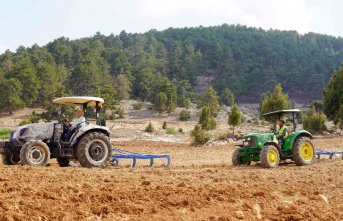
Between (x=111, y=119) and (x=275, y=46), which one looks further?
(x=275, y=46)

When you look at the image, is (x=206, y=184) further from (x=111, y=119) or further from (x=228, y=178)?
(x=111, y=119)

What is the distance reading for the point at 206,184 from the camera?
28.5 feet

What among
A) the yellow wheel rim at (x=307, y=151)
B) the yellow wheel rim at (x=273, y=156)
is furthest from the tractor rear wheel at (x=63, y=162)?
the yellow wheel rim at (x=307, y=151)

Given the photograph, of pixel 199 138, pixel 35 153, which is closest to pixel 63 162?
pixel 35 153

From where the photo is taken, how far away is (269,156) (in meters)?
13.3

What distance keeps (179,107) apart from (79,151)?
7826 centimetres

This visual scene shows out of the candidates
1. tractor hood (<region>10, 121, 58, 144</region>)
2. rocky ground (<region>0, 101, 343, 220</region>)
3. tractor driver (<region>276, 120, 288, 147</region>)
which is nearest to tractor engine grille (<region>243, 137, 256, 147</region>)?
tractor driver (<region>276, 120, 288, 147</region>)

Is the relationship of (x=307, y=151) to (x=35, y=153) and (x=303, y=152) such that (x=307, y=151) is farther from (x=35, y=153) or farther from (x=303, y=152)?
(x=35, y=153)

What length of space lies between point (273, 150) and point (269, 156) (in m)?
0.25

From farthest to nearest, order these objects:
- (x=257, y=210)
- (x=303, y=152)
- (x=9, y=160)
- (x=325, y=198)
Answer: (x=303, y=152), (x=9, y=160), (x=325, y=198), (x=257, y=210)

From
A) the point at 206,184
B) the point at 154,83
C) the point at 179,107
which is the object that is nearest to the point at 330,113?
the point at 206,184

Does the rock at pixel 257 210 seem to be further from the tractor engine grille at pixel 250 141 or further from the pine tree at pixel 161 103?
the pine tree at pixel 161 103

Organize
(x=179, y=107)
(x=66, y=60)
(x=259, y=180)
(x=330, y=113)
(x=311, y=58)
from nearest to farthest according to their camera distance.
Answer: (x=259, y=180) → (x=330, y=113) → (x=179, y=107) → (x=66, y=60) → (x=311, y=58)

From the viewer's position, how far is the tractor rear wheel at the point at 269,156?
13.0 metres
